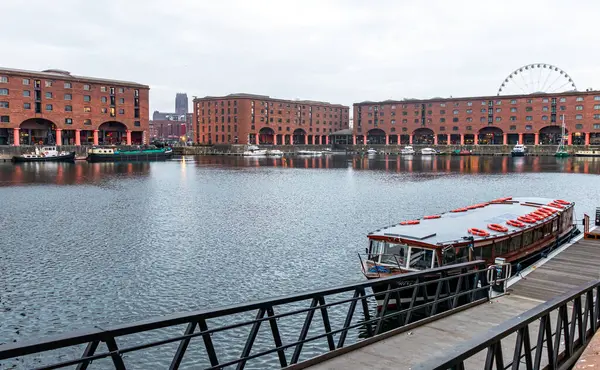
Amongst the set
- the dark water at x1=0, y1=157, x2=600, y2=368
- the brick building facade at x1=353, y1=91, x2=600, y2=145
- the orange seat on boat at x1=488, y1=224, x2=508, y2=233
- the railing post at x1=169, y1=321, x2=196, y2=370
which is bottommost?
the dark water at x1=0, y1=157, x2=600, y2=368

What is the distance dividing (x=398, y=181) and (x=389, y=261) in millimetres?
60509

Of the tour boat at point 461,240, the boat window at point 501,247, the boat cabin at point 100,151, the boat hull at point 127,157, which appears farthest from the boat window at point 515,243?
the boat cabin at point 100,151

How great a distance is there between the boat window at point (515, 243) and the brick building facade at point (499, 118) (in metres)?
161

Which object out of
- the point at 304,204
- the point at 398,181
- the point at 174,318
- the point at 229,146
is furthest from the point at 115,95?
the point at 174,318

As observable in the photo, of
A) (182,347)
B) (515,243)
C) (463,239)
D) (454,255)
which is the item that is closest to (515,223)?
(515,243)

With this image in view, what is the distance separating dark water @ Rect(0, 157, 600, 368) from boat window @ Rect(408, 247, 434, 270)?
5.25 m

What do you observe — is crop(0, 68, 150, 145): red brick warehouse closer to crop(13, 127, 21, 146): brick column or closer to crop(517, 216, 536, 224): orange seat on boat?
crop(13, 127, 21, 146): brick column

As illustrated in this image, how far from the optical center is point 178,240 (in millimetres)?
36031

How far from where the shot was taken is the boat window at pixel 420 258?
21.6m

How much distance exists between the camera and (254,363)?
17.4 m

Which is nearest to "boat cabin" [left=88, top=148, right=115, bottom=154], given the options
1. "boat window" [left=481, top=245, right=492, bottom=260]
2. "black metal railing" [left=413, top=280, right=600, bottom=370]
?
"boat window" [left=481, top=245, right=492, bottom=260]

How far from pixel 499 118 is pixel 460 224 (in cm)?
16462

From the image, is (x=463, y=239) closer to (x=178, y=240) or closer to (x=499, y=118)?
(x=178, y=240)

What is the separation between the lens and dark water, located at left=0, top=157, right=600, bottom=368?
76.0 ft
